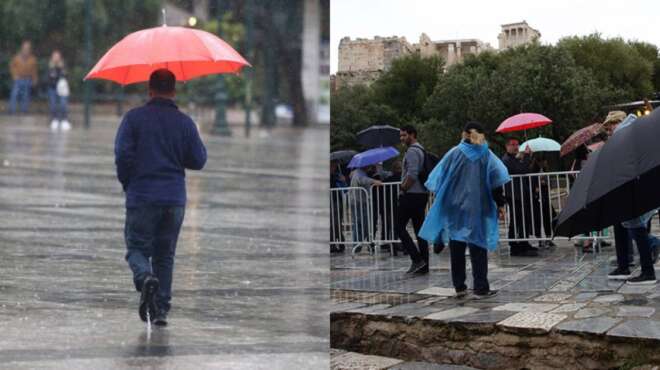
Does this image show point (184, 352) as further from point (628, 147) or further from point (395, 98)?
point (395, 98)

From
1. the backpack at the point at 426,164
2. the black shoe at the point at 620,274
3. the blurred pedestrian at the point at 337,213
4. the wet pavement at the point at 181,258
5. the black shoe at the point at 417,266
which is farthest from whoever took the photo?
the blurred pedestrian at the point at 337,213

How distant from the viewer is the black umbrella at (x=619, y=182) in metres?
4.21

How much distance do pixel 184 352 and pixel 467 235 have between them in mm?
2365

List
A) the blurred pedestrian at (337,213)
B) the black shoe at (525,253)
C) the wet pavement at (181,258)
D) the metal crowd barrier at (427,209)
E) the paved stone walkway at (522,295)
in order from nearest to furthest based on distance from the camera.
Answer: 1. the wet pavement at (181,258)
2. the paved stone walkway at (522,295)
3. the metal crowd barrier at (427,209)
4. the black shoe at (525,253)
5. the blurred pedestrian at (337,213)

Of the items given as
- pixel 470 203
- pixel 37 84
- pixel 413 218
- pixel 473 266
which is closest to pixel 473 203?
pixel 470 203

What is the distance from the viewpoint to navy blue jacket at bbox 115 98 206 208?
392 centimetres

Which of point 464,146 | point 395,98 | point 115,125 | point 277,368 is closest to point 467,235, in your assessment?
point 464,146

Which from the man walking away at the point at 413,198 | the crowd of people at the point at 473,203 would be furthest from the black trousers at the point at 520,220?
the man walking away at the point at 413,198

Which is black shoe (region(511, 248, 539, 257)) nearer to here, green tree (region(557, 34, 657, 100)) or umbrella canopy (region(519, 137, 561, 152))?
umbrella canopy (region(519, 137, 561, 152))

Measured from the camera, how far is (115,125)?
13.1ft

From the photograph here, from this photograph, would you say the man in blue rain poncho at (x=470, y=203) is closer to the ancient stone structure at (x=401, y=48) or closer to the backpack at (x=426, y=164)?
the backpack at (x=426, y=164)

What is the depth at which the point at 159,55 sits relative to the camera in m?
3.94

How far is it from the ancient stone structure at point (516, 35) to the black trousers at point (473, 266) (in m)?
1.26

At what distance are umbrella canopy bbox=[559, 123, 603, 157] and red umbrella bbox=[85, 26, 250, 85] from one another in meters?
2.64
